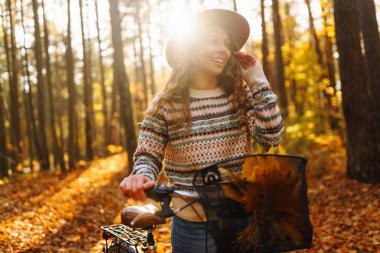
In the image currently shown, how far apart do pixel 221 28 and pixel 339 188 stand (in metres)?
8.13

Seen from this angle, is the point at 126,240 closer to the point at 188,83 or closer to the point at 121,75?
the point at 188,83

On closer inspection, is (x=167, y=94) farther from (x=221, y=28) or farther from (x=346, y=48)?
(x=346, y=48)

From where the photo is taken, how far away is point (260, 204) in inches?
65.7

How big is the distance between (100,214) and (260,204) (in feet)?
27.3

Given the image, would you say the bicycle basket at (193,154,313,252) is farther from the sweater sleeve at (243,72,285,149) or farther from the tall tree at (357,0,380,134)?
the tall tree at (357,0,380,134)

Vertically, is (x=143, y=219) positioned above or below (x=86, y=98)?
below

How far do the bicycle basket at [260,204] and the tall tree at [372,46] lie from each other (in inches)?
337

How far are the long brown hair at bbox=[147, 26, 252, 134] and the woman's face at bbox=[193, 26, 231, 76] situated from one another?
0.18 feet

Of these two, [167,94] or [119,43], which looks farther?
[119,43]

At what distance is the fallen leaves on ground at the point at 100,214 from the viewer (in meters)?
6.81

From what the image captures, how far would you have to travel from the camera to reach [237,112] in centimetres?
240

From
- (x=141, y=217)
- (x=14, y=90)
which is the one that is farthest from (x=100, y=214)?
(x=14, y=90)

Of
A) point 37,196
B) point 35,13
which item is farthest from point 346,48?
point 35,13

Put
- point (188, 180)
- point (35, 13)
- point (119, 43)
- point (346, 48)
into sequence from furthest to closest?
point (35, 13), point (119, 43), point (346, 48), point (188, 180)
